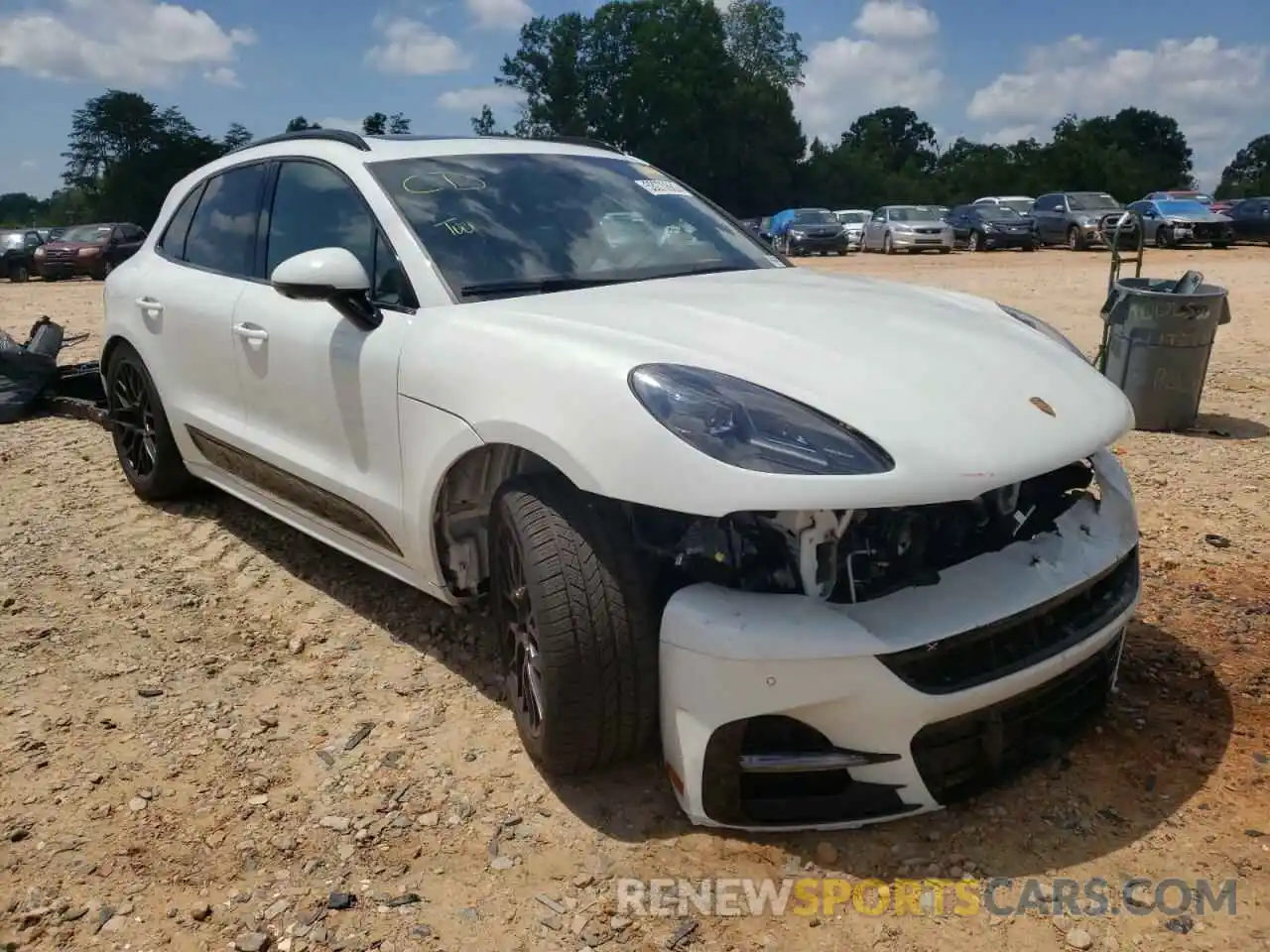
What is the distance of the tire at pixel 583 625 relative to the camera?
2424mm

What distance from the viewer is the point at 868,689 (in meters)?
2.20

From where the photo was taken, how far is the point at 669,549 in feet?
8.16

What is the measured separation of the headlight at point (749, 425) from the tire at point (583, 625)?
0.37 m

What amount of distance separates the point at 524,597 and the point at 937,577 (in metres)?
0.99

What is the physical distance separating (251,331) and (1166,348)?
4974 millimetres

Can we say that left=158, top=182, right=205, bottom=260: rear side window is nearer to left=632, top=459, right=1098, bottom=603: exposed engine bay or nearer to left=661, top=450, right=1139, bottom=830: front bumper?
left=632, top=459, right=1098, bottom=603: exposed engine bay

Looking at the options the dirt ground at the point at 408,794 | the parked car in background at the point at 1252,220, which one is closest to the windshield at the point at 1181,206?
the parked car in background at the point at 1252,220

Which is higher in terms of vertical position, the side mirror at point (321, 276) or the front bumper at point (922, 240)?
the side mirror at point (321, 276)

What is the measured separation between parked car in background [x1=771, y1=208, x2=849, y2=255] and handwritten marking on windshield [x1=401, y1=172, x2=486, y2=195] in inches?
1065

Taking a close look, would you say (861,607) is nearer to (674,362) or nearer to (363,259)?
(674,362)

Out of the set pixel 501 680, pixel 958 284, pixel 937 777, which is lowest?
pixel 958 284

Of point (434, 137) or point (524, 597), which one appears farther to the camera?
point (434, 137)

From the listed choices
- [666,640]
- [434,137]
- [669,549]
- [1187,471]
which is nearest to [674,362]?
[669,549]

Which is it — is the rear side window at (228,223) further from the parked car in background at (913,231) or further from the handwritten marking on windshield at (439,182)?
the parked car in background at (913,231)
